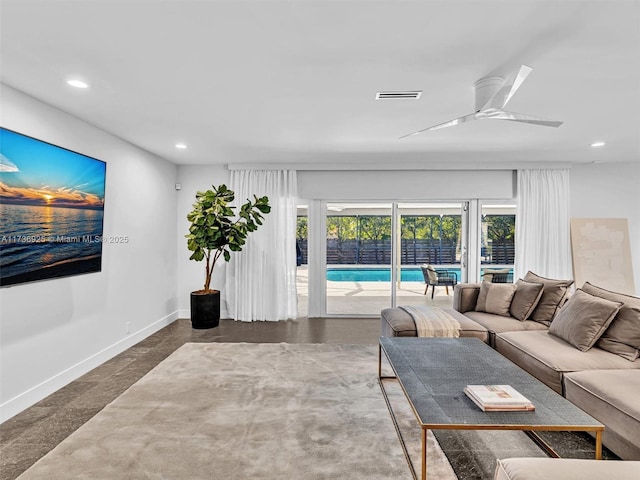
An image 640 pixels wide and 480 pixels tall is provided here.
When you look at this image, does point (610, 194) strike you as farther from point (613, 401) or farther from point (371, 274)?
point (613, 401)

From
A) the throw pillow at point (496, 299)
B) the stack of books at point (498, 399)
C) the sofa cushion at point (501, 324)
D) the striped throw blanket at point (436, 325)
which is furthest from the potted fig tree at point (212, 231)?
the stack of books at point (498, 399)

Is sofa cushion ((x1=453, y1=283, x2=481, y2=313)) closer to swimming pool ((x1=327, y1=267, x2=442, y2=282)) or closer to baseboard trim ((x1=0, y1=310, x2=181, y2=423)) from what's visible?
swimming pool ((x1=327, y1=267, x2=442, y2=282))

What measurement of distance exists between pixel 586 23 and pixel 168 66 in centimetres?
247

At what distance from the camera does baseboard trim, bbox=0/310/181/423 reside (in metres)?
2.82

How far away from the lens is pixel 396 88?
9.30 ft

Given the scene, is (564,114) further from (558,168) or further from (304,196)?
(304,196)

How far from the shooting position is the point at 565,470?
4.79 feet

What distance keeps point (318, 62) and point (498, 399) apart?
7.43 ft

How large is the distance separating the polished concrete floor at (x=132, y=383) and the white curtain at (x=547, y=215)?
2900 millimetres

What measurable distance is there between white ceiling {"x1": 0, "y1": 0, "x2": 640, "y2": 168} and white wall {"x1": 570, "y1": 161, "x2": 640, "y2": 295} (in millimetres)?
1916

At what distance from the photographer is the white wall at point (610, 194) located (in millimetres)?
5969

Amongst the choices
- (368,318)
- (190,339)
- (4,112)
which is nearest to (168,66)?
(4,112)

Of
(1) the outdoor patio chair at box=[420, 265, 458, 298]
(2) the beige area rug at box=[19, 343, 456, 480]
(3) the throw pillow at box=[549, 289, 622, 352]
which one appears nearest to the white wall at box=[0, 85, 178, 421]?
(2) the beige area rug at box=[19, 343, 456, 480]

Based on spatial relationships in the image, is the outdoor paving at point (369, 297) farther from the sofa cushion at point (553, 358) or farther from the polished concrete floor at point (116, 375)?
the sofa cushion at point (553, 358)
